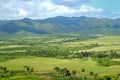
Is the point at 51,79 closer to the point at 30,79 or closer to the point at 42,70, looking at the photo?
the point at 30,79

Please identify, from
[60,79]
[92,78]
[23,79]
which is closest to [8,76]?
[23,79]

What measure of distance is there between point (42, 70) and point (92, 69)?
31.8m

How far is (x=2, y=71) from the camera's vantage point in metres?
186

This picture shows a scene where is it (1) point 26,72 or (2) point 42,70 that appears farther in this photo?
(2) point 42,70

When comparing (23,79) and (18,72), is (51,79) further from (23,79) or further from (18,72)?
(18,72)

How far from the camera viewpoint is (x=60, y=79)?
15850 centimetres

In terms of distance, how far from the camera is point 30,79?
15650 centimetres

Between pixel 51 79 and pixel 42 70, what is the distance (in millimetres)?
36521

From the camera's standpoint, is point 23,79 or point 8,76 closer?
point 23,79

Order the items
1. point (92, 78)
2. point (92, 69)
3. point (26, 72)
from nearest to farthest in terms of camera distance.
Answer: point (92, 78), point (26, 72), point (92, 69)

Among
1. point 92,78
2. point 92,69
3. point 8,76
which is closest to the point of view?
point 92,78

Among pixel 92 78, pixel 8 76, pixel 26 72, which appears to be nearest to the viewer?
pixel 92 78

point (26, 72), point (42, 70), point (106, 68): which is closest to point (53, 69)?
point (42, 70)

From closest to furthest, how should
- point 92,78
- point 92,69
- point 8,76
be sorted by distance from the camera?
point 92,78
point 8,76
point 92,69
